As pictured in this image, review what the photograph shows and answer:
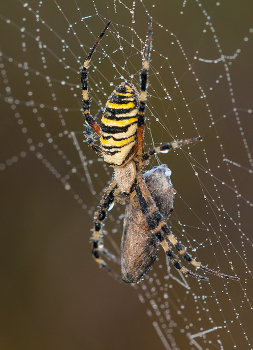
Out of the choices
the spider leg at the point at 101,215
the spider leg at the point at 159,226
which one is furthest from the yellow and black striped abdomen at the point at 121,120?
the spider leg at the point at 101,215

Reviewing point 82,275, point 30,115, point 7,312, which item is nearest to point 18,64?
point 30,115

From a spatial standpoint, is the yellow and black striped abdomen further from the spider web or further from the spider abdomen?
the spider web

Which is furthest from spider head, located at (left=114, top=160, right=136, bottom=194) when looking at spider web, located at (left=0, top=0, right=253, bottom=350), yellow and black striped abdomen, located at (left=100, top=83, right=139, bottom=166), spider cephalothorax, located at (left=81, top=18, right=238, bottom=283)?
→ spider web, located at (left=0, top=0, right=253, bottom=350)

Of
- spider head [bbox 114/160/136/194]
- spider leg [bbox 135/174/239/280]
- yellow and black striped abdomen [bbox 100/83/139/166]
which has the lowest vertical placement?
spider leg [bbox 135/174/239/280]

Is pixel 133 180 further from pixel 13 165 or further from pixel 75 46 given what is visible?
pixel 13 165

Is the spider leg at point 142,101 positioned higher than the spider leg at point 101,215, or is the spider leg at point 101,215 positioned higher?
the spider leg at point 142,101

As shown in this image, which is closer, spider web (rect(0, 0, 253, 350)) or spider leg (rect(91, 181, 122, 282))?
spider leg (rect(91, 181, 122, 282))

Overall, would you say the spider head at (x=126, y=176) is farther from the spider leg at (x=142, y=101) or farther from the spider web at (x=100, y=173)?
the spider web at (x=100, y=173)
